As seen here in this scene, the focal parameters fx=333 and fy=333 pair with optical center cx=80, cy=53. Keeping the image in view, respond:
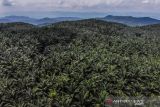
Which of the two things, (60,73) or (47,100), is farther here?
(60,73)

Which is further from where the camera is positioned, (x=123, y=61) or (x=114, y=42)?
(x=114, y=42)

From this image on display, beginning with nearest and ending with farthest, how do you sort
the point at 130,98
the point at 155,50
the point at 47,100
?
the point at 47,100 < the point at 130,98 < the point at 155,50

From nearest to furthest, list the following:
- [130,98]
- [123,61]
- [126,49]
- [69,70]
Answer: [130,98] → [69,70] → [123,61] → [126,49]

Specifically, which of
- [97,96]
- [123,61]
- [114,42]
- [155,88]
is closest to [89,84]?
[97,96]

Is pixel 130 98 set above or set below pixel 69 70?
below

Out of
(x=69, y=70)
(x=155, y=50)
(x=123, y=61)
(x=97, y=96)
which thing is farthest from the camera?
(x=155, y=50)

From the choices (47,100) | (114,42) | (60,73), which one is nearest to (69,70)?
(60,73)

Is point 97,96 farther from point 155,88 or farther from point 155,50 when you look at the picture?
point 155,50

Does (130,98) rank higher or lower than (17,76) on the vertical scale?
lower

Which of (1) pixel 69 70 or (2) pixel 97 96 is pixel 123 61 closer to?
(1) pixel 69 70
